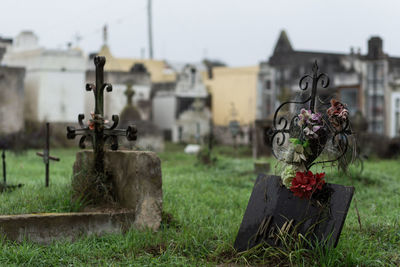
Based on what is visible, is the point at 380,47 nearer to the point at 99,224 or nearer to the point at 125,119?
the point at 125,119

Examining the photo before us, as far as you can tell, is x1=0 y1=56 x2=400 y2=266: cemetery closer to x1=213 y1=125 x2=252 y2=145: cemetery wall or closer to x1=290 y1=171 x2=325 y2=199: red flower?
x1=290 y1=171 x2=325 y2=199: red flower

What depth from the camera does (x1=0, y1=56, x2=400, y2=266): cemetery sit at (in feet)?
15.6

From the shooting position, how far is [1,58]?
2645 centimetres

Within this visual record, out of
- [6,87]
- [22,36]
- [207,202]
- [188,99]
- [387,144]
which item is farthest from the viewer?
[188,99]

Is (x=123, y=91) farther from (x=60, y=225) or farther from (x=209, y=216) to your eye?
(x=60, y=225)

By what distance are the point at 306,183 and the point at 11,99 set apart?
68.7 feet

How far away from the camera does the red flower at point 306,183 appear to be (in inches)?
191

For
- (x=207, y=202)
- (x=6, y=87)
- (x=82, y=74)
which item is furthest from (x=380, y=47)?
(x=207, y=202)

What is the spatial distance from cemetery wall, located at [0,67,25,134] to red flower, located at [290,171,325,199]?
2050cm

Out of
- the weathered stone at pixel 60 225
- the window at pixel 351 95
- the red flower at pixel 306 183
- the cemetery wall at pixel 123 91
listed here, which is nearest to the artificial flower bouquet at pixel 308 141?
the red flower at pixel 306 183

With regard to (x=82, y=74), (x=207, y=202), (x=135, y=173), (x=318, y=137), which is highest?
(x=82, y=74)

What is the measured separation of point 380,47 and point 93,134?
21.7 meters

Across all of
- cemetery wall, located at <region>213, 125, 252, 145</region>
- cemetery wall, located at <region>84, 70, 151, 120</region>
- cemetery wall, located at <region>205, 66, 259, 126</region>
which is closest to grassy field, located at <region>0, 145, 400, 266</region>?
cemetery wall, located at <region>84, 70, 151, 120</region>

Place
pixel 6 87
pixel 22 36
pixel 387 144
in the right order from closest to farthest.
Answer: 1. pixel 387 144
2. pixel 6 87
3. pixel 22 36
